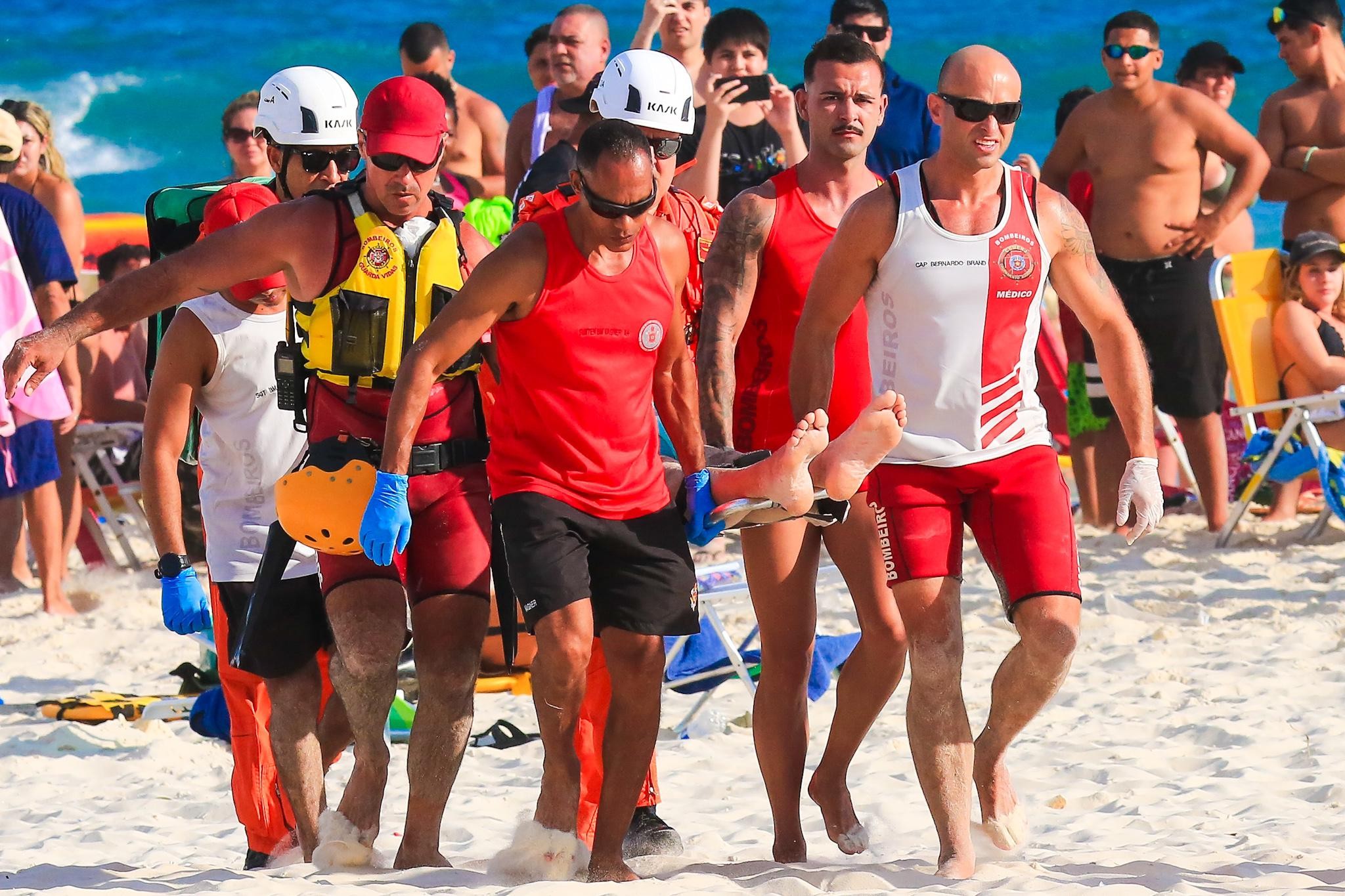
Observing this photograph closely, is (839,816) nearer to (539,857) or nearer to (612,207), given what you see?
A: (539,857)

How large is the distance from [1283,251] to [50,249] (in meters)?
6.59

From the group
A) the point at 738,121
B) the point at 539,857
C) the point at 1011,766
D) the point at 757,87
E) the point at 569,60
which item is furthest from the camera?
the point at 569,60

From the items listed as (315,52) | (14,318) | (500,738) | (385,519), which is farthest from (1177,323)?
(315,52)

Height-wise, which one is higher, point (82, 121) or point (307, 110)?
point (82, 121)

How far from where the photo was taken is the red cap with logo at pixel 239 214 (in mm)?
4953

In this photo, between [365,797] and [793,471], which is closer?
[793,471]

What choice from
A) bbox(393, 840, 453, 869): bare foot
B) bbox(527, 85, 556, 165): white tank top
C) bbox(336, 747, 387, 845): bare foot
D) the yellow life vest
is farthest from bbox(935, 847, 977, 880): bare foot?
bbox(527, 85, 556, 165): white tank top

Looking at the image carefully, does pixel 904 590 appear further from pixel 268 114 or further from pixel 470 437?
pixel 268 114

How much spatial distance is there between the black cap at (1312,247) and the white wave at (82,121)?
15.4 meters

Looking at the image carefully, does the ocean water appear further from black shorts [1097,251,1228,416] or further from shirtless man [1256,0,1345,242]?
black shorts [1097,251,1228,416]

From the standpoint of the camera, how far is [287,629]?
4820 mm

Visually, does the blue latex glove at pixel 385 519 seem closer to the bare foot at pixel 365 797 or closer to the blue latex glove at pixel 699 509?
the bare foot at pixel 365 797

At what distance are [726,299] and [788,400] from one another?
1.17ft

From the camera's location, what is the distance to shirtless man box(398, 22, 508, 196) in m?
9.94
